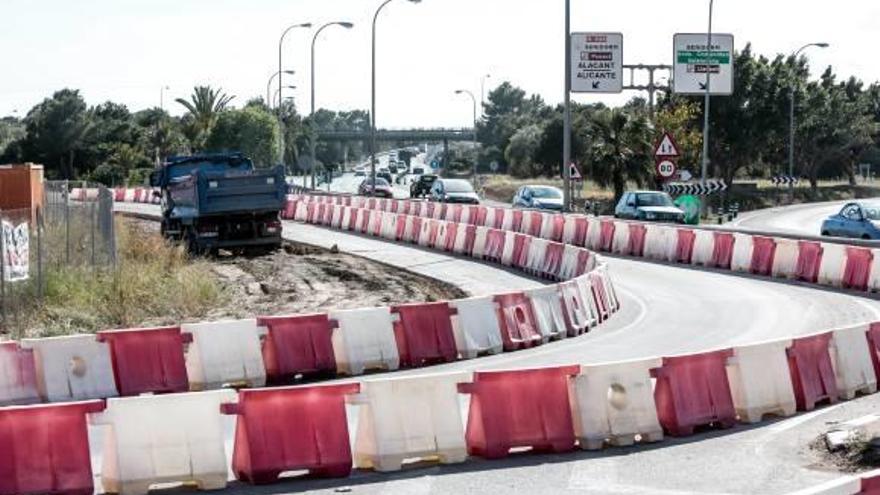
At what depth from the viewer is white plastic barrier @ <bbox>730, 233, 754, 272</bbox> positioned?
31.5 m

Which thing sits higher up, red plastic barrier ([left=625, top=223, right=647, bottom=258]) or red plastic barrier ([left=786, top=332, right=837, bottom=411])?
red plastic barrier ([left=786, top=332, right=837, bottom=411])

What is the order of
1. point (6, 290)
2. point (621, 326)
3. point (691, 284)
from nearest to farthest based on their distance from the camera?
point (6, 290), point (621, 326), point (691, 284)

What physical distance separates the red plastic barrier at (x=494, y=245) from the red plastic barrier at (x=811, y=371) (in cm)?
1974

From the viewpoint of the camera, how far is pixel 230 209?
1331 inches

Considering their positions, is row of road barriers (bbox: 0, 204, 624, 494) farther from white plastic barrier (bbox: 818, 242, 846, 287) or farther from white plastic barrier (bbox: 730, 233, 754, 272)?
white plastic barrier (bbox: 730, 233, 754, 272)

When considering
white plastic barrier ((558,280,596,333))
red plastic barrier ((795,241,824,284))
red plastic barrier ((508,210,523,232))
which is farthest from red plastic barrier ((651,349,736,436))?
red plastic barrier ((508,210,523,232))

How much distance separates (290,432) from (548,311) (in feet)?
30.7

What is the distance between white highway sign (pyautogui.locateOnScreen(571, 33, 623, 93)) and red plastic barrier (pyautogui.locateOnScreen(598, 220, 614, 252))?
78.2 feet

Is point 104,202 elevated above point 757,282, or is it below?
above

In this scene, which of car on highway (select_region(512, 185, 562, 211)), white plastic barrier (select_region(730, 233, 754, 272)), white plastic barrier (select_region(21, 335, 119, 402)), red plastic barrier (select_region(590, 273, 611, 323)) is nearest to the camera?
white plastic barrier (select_region(21, 335, 119, 402))

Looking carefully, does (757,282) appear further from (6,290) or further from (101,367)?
(101,367)

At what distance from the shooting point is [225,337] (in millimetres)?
15984

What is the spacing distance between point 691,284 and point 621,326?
7647 millimetres

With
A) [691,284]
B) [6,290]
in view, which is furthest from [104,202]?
[691,284]
